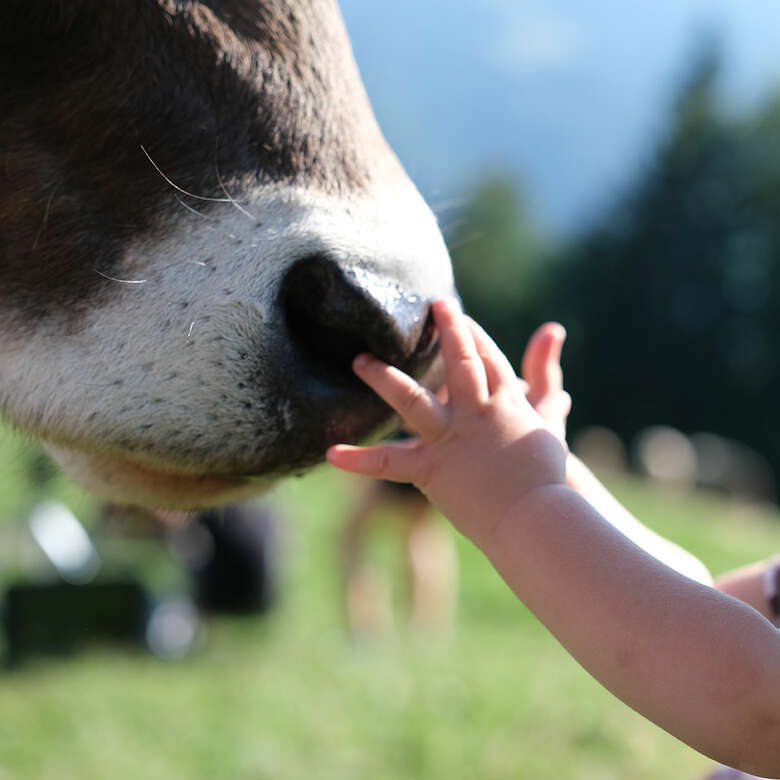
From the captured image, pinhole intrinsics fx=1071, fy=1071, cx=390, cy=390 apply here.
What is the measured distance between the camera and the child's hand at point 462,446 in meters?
1.78

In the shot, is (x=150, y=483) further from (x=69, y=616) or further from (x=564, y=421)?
(x=69, y=616)

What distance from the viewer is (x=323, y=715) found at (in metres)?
4.29

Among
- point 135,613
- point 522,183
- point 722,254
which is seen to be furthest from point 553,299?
point 135,613

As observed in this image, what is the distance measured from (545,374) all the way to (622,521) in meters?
0.33

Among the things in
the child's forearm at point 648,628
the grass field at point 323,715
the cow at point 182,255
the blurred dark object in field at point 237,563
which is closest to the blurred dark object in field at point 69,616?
the grass field at point 323,715

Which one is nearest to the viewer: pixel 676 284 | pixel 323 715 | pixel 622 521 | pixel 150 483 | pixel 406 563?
pixel 150 483

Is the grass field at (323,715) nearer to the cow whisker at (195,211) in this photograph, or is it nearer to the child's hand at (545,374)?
the cow whisker at (195,211)

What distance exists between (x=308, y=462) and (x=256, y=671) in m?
3.31

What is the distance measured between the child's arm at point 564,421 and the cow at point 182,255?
293mm

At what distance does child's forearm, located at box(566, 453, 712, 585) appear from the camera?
80.3 inches

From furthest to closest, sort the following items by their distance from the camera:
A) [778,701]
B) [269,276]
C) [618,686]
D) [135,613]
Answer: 1. [135,613]
2. [269,276]
3. [618,686]
4. [778,701]

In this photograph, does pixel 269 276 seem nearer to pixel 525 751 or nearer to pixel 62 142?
pixel 62 142

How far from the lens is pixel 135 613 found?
5.36 metres

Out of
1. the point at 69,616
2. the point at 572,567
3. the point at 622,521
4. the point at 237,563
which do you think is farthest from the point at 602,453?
the point at 572,567
